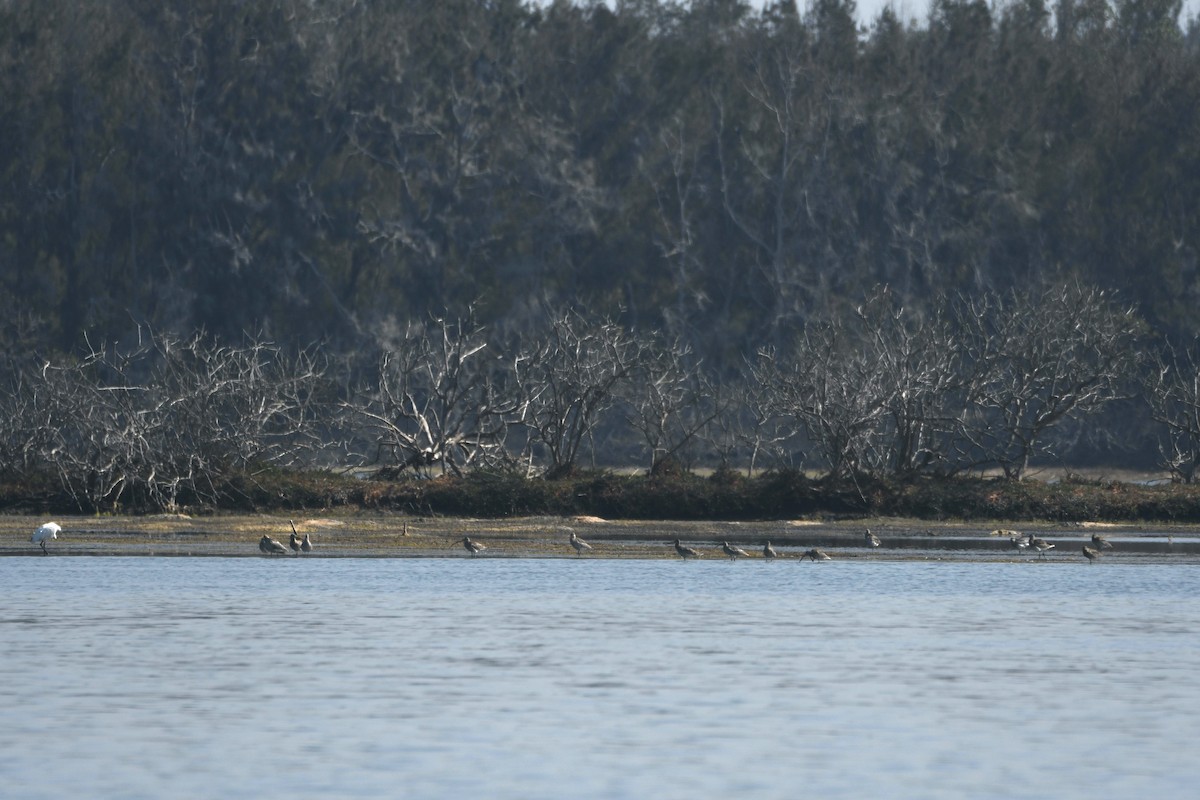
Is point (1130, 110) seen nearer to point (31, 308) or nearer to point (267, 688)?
point (31, 308)

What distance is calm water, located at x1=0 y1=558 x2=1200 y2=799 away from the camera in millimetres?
14062

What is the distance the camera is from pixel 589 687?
18266 mm

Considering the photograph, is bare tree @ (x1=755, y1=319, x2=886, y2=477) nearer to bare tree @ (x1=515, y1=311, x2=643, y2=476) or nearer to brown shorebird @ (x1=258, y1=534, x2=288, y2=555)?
bare tree @ (x1=515, y1=311, x2=643, y2=476)

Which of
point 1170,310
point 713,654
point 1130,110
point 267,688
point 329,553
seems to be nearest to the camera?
point 267,688

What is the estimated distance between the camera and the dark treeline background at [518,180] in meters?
79.2

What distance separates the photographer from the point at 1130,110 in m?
82.2

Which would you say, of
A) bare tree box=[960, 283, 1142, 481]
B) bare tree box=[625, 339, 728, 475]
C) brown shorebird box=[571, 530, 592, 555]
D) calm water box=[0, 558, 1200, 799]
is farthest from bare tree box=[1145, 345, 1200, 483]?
calm water box=[0, 558, 1200, 799]

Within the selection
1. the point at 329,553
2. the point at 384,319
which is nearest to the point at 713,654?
the point at 329,553

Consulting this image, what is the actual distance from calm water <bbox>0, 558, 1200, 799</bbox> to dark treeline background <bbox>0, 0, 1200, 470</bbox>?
5019cm

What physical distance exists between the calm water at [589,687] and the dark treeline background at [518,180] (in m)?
50.2

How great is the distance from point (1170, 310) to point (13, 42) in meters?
45.3

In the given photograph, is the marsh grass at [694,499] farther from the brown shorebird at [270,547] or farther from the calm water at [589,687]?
the calm water at [589,687]

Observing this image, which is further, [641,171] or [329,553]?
[641,171]

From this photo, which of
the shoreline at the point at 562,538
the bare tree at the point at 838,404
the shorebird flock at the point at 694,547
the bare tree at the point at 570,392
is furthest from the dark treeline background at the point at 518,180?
the shorebird flock at the point at 694,547
